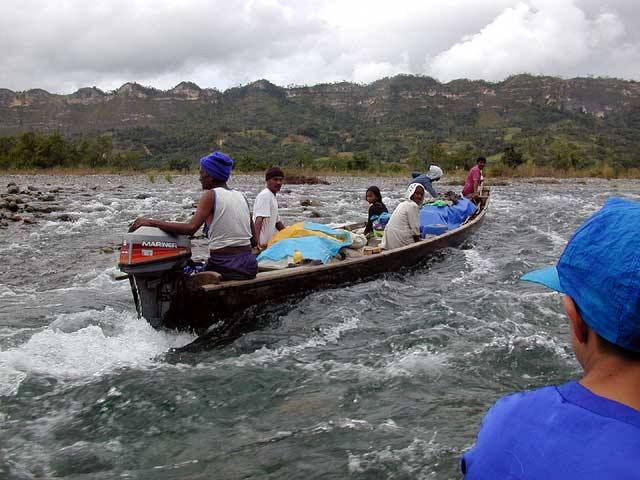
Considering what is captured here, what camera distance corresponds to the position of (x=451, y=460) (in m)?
3.12

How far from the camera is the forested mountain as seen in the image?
2426 inches

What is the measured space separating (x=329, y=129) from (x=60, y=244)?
71.5 metres

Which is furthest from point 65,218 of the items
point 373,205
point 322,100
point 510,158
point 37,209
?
point 322,100

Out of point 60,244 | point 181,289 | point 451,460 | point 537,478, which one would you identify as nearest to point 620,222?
point 537,478

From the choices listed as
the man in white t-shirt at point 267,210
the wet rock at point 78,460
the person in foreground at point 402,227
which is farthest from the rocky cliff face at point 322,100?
the wet rock at point 78,460

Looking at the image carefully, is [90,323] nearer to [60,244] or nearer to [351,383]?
[351,383]

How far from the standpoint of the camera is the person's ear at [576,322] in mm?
1170

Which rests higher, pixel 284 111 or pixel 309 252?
pixel 284 111

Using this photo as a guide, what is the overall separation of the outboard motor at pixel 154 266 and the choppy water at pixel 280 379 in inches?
9.6

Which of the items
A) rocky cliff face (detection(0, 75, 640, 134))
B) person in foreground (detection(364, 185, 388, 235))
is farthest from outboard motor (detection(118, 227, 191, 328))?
rocky cliff face (detection(0, 75, 640, 134))

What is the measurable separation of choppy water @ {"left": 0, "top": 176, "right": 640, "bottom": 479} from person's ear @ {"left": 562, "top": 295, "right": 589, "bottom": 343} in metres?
2.08

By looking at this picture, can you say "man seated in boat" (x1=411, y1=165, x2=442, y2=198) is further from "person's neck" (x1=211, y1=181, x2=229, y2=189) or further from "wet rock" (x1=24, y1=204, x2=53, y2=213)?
"wet rock" (x1=24, y1=204, x2=53, y2=213)

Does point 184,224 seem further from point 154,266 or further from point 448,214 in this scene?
point 448,214

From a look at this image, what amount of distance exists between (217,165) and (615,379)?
14.1ft
